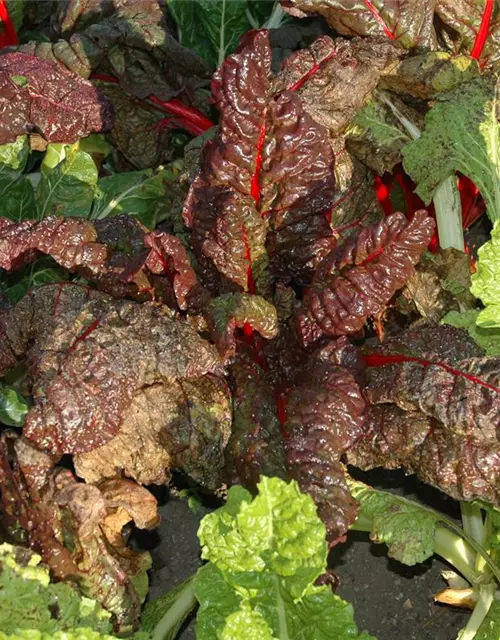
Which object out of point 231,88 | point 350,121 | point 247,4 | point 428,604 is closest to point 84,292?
point 231,88

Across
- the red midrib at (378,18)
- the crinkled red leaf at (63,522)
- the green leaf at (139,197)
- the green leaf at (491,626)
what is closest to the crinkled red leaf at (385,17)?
the red midrib at (378,18)

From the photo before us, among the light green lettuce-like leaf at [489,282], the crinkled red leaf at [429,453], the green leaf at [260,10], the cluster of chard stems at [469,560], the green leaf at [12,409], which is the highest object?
the green leaf at [260,10]

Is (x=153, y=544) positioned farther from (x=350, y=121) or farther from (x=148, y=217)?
(x=350, y=121)

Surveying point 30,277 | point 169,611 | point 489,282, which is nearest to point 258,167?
point 489,282

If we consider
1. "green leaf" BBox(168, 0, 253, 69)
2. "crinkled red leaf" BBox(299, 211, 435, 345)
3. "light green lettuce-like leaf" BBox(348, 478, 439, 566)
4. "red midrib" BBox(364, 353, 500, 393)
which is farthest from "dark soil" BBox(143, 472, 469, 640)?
"green leaf" BBox(168, 0, 253, 69)

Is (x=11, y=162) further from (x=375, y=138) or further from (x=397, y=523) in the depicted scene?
(x=397, y=523)

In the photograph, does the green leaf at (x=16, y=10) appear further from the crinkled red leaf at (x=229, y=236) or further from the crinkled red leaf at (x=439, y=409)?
Result: the crinkled red leaf at (x=439, y=409)

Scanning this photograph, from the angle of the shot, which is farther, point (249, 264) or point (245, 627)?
point (249, 264)
